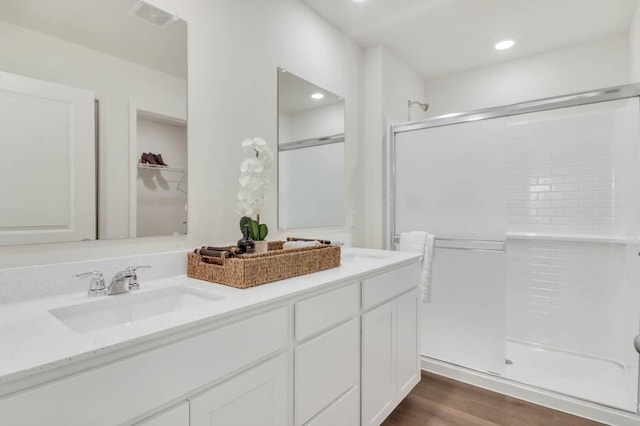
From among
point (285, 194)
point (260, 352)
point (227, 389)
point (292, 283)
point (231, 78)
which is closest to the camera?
point (227, 389)

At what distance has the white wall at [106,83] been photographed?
107cm

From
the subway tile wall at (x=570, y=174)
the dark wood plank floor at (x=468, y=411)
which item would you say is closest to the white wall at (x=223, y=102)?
the dark wood plank floor at (x=468, y=411)

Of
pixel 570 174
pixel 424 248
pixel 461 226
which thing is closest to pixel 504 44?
pixel 570 174

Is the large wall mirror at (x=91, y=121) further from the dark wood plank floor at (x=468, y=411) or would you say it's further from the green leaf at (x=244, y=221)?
the dark wood plank floor at (x=468, y=411)

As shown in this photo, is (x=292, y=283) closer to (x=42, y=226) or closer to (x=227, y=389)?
(x=227, y=389)

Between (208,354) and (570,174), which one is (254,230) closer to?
(208,354)

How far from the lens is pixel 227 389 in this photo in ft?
3.02

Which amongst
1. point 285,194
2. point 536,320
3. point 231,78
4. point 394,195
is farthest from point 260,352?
point 536,320

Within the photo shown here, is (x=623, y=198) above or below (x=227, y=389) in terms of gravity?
above

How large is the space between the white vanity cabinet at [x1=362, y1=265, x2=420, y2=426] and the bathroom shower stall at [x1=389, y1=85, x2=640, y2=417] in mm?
660

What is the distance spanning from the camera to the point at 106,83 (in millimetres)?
1244

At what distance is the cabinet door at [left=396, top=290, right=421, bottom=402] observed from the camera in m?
1.84

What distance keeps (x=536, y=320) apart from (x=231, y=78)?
3.14m

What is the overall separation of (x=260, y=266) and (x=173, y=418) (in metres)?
0.55
